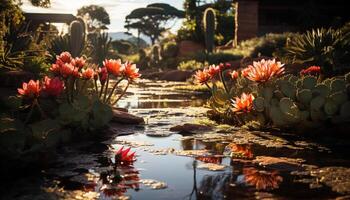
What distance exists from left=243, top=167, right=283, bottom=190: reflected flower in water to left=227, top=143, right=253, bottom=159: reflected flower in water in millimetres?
454

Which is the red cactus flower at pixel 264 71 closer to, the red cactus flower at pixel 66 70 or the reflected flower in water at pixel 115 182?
the red cactus flower at pixel 66 70

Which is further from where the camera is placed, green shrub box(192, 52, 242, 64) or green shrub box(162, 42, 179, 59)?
green shrub box(162, 42, 179, 59)

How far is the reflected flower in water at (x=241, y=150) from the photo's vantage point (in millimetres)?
3771

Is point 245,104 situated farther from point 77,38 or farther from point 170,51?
point 170,51

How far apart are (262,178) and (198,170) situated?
0.53m

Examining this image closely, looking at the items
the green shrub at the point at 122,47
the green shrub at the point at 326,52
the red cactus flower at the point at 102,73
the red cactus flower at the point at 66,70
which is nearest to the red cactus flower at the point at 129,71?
the red cactus flower at the point at 102,73

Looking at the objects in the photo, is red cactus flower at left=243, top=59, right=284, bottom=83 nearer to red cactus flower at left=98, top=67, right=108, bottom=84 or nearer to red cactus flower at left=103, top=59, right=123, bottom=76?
red cactus flower at left=103, top=59, right=123, bottom=76

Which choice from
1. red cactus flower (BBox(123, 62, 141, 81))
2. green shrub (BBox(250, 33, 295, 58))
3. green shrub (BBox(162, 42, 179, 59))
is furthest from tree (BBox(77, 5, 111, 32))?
red cactus flower (BBox(123, 62, 141, 81))

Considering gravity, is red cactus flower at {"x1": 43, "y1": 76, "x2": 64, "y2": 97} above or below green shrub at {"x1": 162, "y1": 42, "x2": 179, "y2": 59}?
below

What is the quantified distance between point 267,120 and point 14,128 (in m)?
3.18

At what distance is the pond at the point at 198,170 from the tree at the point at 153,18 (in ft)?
186

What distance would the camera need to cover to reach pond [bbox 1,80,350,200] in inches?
105

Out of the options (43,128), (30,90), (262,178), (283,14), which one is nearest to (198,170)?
(262,178)

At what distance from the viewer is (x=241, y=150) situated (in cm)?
405
